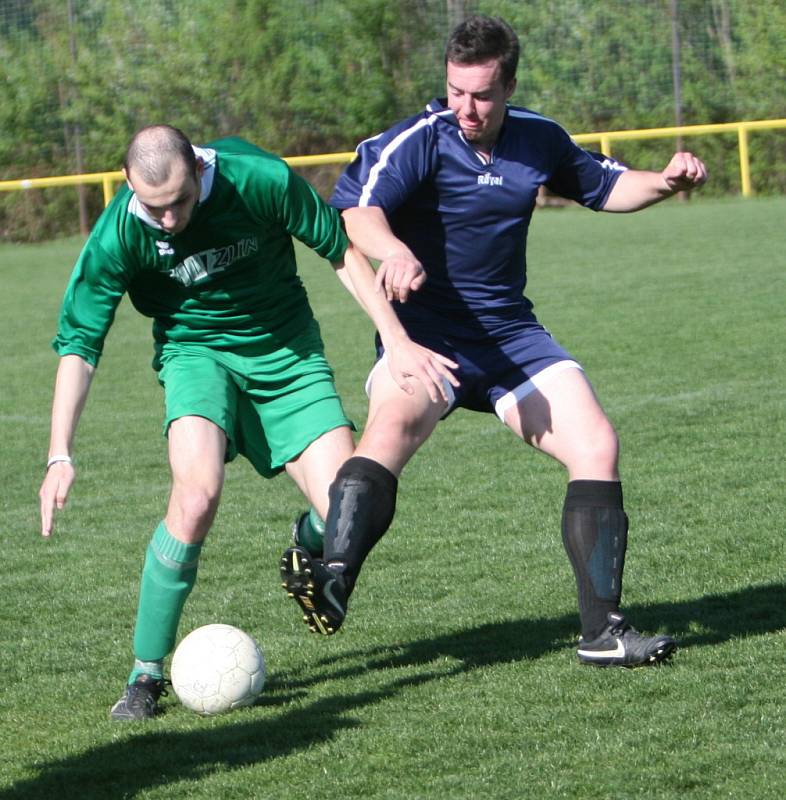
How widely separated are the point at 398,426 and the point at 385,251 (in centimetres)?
54

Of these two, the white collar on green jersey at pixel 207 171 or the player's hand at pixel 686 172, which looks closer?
the white collar on green jersey at pixel 207 171

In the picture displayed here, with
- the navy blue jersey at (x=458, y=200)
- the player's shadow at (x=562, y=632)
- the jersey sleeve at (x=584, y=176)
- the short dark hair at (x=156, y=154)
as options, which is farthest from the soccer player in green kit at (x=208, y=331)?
the jersey sleeve at (x=584, y=176)

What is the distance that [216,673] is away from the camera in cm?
440

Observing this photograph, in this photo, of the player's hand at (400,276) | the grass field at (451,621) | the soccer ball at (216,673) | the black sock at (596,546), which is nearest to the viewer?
the grass field at (451,621)

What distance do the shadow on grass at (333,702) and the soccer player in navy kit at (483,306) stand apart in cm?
30

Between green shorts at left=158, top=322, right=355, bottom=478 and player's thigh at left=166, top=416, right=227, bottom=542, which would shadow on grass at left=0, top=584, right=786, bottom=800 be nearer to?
player's thigh at left=166, top=416, right=227, bottom=542

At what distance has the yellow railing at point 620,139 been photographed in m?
24.0

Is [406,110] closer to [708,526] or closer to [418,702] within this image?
[708,526]

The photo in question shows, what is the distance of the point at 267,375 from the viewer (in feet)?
15.6

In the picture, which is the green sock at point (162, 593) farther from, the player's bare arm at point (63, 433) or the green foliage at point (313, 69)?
the green foliage at point (313, 69)

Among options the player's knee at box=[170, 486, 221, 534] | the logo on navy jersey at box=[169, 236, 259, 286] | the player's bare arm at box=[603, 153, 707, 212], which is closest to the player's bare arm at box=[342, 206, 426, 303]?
the logo on navy jersey at box=[169, 236, 259, 286]

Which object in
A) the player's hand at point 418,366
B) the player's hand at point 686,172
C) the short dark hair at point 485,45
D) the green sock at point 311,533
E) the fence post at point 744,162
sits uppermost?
the short dark hair at point 485,45

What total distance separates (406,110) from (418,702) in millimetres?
24001

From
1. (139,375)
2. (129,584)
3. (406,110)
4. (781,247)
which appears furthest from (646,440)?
(406,110)
